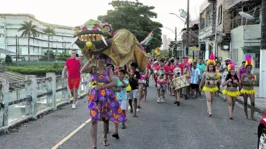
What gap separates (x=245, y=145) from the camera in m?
7.02

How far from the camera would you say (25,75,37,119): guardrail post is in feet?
31.0

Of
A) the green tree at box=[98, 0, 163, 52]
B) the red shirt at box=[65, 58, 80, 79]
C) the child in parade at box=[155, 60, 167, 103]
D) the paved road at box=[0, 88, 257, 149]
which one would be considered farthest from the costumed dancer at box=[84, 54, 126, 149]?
the green tree at box=[98, 0, 163, 52]

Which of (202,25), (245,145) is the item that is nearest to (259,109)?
(245,145)

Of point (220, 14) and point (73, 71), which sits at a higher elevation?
point (220, 14)

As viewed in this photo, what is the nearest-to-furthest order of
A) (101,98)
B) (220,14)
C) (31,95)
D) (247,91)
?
(101,98)
(31,95)
(247,91)
(220,14)

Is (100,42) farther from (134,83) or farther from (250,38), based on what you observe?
(250,38)

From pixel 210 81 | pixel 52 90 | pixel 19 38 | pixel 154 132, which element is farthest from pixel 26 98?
pixel 19 38

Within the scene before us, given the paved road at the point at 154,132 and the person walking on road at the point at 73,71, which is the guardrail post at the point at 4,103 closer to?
the paved road at the point at 154,132

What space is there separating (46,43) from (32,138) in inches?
4491

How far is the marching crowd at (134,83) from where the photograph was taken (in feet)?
20.2

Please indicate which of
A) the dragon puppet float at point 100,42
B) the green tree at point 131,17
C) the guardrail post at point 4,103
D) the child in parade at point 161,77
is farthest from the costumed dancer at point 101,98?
the green tree at point 131,17

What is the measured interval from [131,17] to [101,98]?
3591cm

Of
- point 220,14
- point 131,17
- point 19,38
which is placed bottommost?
point 220,14

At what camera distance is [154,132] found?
8.02m
